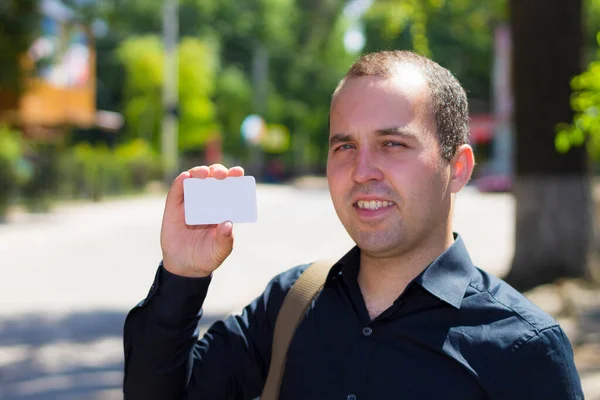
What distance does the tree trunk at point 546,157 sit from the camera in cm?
939

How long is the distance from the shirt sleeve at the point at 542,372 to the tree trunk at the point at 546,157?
25.7ft

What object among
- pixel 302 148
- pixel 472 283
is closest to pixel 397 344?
pixel 472 283

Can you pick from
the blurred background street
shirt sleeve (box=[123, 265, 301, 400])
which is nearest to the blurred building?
the blurred background street

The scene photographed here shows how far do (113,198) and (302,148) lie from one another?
39.1 m

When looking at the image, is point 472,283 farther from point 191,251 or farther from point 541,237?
point 541,237

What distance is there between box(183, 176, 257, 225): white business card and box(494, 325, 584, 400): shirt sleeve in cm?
64

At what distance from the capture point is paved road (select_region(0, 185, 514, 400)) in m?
7.47

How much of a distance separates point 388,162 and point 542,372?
22.0 inches

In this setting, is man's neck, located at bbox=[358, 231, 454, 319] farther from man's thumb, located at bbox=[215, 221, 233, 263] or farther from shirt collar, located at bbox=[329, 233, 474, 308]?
man's thumb, located at bbox=[215, 221, 233, 263]

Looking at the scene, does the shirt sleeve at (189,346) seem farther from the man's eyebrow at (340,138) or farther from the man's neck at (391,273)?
the man's eyebrow at (340,138)

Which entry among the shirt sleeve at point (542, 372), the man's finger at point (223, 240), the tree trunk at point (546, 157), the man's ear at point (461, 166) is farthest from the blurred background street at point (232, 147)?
the shirt sleeve at point (542, 372)

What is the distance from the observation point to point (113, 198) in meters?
34.9

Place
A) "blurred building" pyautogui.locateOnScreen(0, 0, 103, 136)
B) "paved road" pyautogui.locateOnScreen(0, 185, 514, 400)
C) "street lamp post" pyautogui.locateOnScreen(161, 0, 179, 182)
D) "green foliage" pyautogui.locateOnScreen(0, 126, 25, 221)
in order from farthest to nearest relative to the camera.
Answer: "street lamp post" pyautogui.locateOnScreen(161, 0, 179, 182)
"blurred building" pyautogui.locateOnScreen(0, 0, 103, 136)
"green foliage" pyautogui.locateOnScreen(0, 126, 25, 221)
"paved road" pyautogui.locateOnScreen(0, 185, 514, 400)

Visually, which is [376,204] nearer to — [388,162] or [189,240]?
[388,162]
